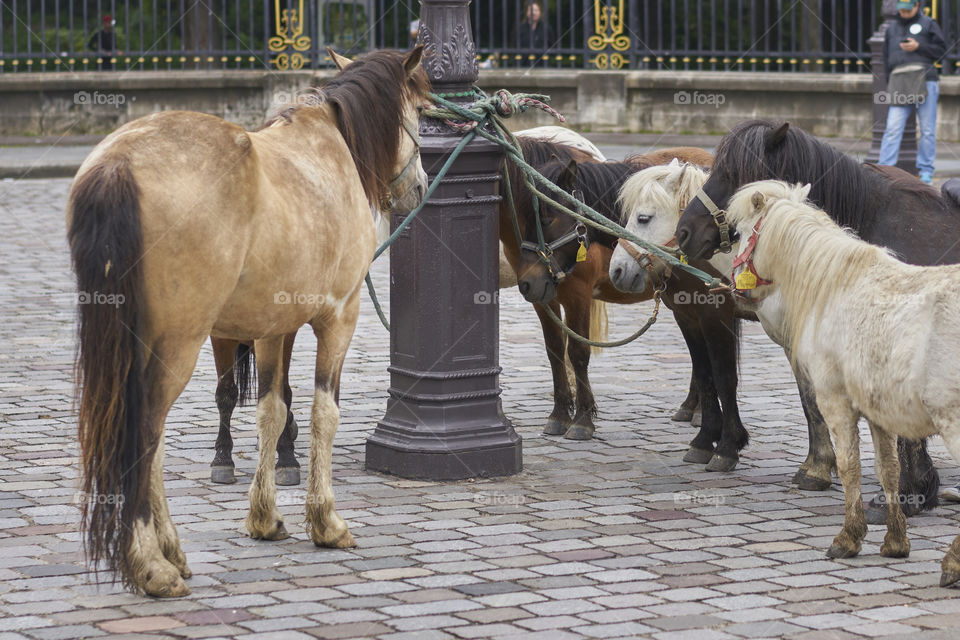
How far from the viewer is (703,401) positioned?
7613 millimetres

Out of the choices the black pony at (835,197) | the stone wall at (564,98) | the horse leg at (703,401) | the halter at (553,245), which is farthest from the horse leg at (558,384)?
the stone wall at (564,98)

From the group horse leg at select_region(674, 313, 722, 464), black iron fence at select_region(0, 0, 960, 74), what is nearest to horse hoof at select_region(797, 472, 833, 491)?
horse leg at select_region(674, 313, 722, 464)

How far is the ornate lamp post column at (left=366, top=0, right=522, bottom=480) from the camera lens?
704 centimetres

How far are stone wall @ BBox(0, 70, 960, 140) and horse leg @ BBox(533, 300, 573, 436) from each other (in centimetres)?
1409

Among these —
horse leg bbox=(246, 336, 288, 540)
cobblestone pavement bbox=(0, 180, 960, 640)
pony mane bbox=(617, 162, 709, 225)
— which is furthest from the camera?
pony mane bbox=(617, 162, 709, 225)

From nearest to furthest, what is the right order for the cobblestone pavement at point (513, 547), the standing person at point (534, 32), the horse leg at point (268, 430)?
the cobblestone pavement at point (513, 547) → the horse leg at point (268, 430) → the standing person at point (534, 32)

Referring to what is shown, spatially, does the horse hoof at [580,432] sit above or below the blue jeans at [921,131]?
below

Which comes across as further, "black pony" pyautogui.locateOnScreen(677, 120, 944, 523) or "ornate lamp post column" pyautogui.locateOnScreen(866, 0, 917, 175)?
"ornate lamp post column" pyautogui.locateOnScreen(866, 0, 917, 175)

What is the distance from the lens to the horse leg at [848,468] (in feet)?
18.3

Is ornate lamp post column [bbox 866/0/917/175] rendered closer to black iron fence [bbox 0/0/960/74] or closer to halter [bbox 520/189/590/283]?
black iron fence [bbox 0/0/960/74]

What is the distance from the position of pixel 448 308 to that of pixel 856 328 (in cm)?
231

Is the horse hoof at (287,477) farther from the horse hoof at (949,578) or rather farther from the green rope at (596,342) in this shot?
the horse hoof at (949,578)

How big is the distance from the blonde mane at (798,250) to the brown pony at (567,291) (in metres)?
1.92

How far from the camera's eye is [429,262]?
706 cm
